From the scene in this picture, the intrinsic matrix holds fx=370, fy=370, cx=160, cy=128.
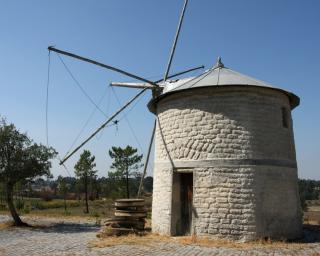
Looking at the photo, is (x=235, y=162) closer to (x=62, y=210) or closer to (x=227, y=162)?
(x=227, y=162)

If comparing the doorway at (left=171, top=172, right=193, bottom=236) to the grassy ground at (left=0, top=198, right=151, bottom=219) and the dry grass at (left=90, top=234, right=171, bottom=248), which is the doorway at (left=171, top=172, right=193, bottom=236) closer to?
the dry grass at (left=90, top=234, right=171, bottom=248)

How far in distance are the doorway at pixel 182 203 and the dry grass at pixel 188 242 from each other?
0.58 meters

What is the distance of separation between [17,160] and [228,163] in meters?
11.1

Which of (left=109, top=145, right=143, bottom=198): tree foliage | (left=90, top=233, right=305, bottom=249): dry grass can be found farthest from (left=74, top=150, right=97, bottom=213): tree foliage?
(left=90, top=233, right=305, bottom=249): dry grass

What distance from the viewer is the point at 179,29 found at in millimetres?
17562

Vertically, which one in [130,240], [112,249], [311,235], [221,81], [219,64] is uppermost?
[219,64]

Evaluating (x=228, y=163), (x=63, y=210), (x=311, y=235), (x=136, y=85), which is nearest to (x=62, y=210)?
(x=63, y=210)

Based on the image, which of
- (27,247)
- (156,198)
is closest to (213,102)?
(156,198)

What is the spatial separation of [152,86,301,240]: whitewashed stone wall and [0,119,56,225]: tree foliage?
7917 millimetres

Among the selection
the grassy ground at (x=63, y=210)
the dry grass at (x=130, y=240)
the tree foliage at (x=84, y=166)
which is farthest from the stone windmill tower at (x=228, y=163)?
the tree foliage at (x=84, y=166)

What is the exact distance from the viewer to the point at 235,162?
1215 centimetres

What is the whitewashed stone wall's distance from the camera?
1191 cm

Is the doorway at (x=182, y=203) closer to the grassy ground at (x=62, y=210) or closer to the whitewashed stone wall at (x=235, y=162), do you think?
the whitewashed stone wall at (x=235, y=162)

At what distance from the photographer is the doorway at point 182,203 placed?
13.1 metres
